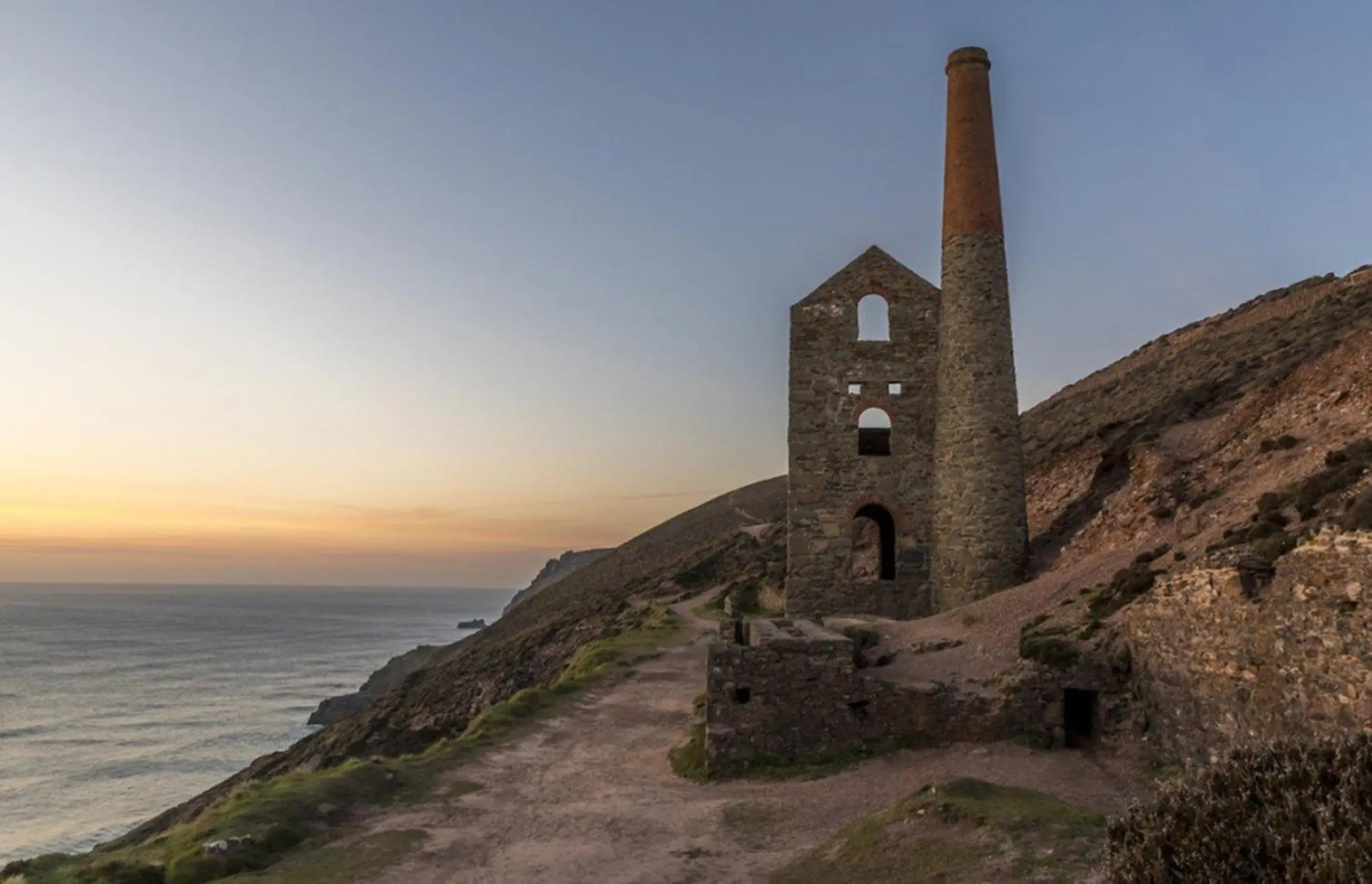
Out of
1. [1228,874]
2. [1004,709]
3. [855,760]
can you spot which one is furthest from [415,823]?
[1228,874]

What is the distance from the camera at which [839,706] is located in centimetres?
1245

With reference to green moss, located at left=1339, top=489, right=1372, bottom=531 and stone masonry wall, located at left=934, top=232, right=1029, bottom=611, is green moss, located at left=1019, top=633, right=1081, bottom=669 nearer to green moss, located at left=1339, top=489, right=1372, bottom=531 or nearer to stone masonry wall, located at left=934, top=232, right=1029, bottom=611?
green moss, located at left=1339, top=489, right=1372, bottom=531

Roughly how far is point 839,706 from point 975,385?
11114 millimetres

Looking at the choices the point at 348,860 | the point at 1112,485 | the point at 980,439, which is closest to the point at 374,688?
the point at 980,439

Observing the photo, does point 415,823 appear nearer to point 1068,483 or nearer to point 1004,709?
point 1004,709

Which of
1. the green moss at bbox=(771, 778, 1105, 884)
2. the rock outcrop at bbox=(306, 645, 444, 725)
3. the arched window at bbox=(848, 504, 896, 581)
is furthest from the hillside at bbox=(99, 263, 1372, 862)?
the rock outcrop at bbox=(306, 645, 444, 725)

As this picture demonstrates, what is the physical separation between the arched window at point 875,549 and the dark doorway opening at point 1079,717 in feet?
31.9

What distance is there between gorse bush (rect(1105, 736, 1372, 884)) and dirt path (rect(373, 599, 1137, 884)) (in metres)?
4.40

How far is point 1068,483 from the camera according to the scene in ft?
81.3

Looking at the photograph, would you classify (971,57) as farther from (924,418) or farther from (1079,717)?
(1079,717)

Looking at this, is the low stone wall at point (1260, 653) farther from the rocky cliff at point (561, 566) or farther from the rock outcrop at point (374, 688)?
the rocky cliff at point (561, 566)

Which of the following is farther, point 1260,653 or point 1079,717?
point 1079,717

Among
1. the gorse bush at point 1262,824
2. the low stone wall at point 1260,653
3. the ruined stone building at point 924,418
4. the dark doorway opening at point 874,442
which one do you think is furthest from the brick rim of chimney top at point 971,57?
the gorse bush at point 1262,824

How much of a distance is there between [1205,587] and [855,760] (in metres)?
Answer: 5.05
